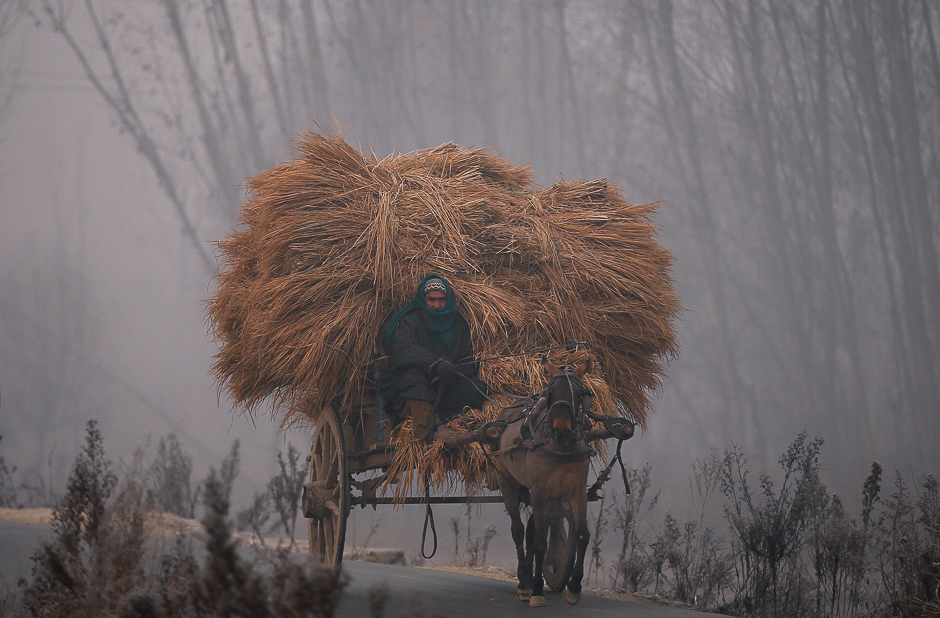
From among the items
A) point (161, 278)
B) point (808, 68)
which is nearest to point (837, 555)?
point (808, 68)

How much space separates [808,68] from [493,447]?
17352mm

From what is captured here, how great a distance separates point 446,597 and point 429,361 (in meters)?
1.79

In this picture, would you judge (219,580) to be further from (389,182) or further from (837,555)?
(837,555)

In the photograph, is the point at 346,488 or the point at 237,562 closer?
the point at 237,562

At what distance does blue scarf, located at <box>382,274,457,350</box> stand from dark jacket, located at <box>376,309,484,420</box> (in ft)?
0.11

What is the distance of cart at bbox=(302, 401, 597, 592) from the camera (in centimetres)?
558

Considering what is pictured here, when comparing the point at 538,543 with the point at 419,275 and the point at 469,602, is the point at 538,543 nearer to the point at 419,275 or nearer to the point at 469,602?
the point at 469,602

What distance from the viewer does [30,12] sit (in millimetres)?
15570

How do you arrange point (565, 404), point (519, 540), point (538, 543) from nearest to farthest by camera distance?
point (565, 404) < point (538, 543) < point (519, 540)

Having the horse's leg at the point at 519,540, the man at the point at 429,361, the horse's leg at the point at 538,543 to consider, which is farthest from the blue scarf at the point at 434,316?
the horse's leg at the point at 538,543

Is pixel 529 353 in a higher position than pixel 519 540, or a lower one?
higher

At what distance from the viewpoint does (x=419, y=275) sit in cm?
559

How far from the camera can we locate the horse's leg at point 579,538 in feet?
15.5

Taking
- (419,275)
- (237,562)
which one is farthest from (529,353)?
(237,562)
